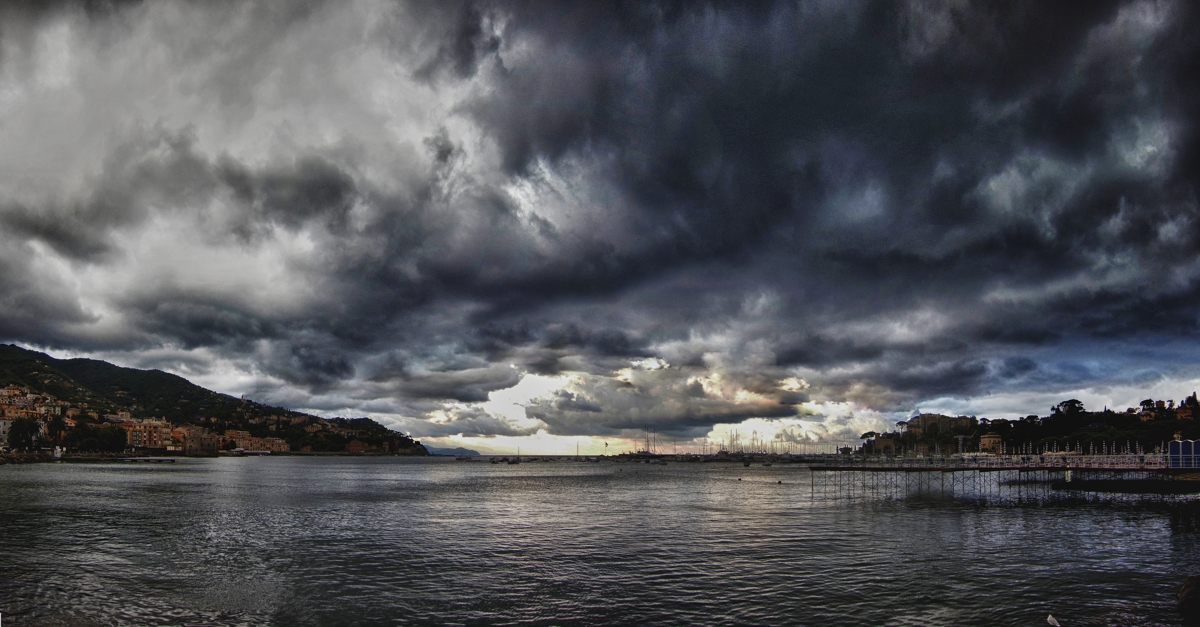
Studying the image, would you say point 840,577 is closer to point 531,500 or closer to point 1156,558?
point 1156,558

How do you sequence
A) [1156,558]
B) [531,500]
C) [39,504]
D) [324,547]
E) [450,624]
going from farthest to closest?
[531,500] → [39,504] → [324,547] → [1156,558] → [450,624]

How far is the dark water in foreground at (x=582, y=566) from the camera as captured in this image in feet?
94.7

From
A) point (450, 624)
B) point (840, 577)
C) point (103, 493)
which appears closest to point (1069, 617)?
point (840, 577)

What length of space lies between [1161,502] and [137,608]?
357 ft

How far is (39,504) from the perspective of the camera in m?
69.3

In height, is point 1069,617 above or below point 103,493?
above

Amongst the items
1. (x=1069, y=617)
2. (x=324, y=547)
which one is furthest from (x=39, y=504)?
(x=1069, y=617)

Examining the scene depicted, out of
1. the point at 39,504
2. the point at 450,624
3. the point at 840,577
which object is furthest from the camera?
the point at 39,504

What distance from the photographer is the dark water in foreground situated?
28.9 m

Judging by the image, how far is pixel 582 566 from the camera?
1585 inches

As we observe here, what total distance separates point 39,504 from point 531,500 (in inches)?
2163

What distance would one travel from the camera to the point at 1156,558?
141 feet

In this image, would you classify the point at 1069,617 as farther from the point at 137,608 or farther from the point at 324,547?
the point at 324,547

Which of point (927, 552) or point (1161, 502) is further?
point (1161, 502)
